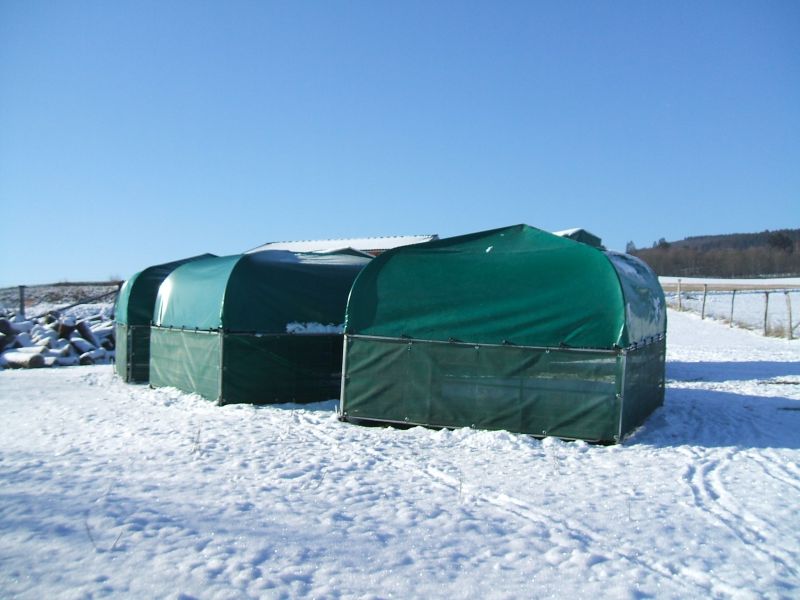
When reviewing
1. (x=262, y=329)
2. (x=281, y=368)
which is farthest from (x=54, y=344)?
(x=281, y=368)

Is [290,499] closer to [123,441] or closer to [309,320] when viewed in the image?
[123,441]

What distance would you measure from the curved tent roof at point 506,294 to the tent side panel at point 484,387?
0.67 feet

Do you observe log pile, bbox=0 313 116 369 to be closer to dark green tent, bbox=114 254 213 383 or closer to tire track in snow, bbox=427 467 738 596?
dark green tent, bbox=114 254 213 383

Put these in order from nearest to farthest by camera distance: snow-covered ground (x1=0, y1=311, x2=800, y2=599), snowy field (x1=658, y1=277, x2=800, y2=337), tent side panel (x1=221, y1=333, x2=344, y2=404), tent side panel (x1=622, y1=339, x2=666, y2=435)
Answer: snow-covered ground (x1=0, y1=311, x2=800, y2=599) < tent side panel (x1=622, y1=339, x2=666, y2=435) < tent side panel (x1=221, y1=333, x2=344, y2=404) < snowy field (x1=658, y1=277, x2=800, y2=337)

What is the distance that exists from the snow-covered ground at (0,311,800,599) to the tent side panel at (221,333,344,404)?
3.66ft

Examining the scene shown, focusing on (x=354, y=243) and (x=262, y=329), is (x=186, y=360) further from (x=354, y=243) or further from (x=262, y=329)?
(x=354, y=243)

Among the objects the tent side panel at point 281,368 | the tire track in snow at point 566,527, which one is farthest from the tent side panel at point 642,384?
the tent side panel at point 281,368

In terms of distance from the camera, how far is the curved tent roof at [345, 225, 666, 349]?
970 centimetres

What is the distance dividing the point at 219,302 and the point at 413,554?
326 inches

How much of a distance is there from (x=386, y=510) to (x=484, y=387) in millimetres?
3941

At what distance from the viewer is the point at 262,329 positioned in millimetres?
12836

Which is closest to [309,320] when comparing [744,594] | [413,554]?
[413,554]

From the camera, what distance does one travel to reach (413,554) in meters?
5.48

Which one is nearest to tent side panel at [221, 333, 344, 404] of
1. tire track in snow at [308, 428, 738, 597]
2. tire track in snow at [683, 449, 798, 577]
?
tire track in snow at [308, 428, 738, 597]
